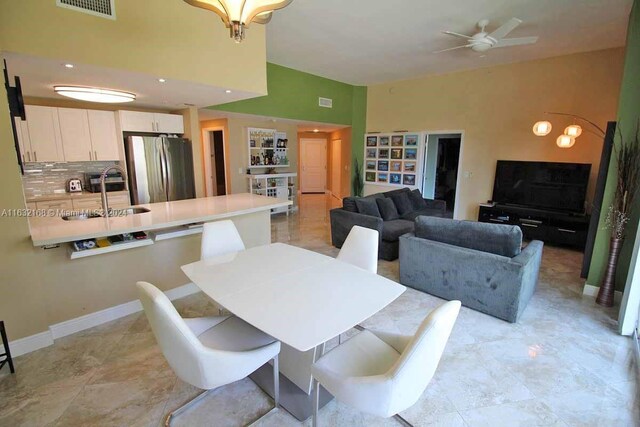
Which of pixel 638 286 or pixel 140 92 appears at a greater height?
pixel 140 92

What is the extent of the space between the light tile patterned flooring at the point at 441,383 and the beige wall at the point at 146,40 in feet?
7.42

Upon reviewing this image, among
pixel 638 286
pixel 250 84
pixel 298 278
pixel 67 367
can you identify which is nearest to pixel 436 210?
pixel 638 286

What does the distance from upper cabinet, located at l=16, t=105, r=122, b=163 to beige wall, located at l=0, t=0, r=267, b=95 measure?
2.30m

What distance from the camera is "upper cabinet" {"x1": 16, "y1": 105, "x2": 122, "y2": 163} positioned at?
12.6 ft

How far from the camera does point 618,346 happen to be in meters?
2.49

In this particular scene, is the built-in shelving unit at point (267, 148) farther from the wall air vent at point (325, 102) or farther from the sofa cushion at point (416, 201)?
the sofa cushion at point (416, 201)

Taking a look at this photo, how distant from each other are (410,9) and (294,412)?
159 inches

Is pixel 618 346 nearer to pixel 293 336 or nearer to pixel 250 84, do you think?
pixel 293 336

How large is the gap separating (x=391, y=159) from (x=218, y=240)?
5579mm

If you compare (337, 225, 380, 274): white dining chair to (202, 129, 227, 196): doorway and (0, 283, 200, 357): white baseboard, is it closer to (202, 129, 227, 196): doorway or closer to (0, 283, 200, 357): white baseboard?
(0, 283, 200, 357): white baseboard

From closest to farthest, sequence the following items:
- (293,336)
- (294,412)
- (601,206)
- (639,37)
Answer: (293,336)
(294,412)
(639,37)
(601,206)

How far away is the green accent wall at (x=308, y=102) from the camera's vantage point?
562cm

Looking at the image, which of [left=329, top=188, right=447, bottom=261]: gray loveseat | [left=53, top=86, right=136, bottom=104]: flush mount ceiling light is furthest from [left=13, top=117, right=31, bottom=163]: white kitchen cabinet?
[left=329, top=188, right=447, bottom=261]: gray loveseat

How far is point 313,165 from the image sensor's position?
35.7 feet
